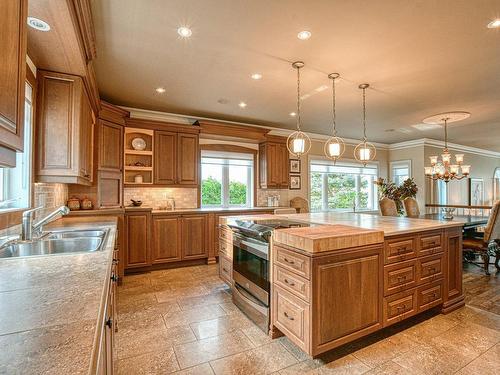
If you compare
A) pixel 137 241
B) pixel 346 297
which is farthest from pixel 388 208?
pixel 137 241

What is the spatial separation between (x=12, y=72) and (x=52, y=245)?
1325mm

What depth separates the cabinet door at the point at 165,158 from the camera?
4.47m

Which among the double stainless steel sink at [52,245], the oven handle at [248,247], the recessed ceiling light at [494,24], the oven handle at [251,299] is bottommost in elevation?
the oven handle at [251,299]

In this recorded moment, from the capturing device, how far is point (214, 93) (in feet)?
12.6

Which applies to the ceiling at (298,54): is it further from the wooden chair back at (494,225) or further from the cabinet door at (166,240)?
the cabinet door at (166,240)

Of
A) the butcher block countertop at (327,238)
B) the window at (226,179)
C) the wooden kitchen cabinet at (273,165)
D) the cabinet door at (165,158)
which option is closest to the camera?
the butcher block countertop at (327,238)

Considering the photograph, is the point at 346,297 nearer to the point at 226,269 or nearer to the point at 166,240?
the point at 226,269

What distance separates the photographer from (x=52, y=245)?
187 cm

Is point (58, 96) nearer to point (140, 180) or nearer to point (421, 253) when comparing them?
point (140, 180)

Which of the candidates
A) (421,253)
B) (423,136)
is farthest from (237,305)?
(423,136)

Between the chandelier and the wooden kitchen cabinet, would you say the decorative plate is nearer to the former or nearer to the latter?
the wooden kitchen cabinet

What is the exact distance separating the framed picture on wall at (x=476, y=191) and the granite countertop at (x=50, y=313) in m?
10.2

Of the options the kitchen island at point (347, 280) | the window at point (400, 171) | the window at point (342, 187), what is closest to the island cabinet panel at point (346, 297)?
the kitchen island at point (347, 280)

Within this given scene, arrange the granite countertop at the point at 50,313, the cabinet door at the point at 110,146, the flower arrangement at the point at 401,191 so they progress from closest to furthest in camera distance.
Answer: the granite countertop at the point at 50,313, the cabinet door at the point at 110,146, the flower arrangement at the point at 401,191
